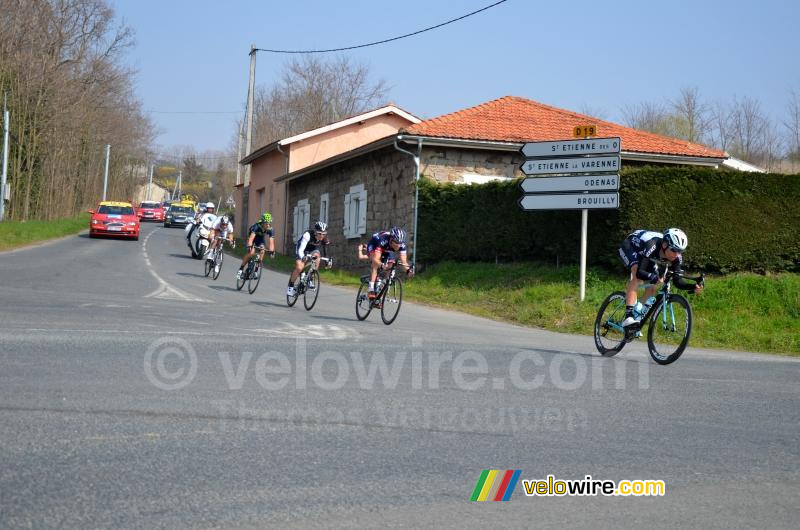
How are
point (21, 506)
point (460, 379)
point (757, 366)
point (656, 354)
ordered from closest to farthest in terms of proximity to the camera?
point (21, 506) → point (460, 379) → point (656, 354) → point (757, 366)

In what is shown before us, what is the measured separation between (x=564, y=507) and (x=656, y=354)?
617 cm

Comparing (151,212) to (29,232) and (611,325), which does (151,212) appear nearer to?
(29,232)

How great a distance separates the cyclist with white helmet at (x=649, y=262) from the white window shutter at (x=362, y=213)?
19891mm

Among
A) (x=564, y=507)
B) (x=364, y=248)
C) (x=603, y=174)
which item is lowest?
(x=564, y=507)

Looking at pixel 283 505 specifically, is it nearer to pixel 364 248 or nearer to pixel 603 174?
pixel 364 248

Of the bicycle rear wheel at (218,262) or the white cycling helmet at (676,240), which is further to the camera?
the bicycle rear wheel at (218,262)

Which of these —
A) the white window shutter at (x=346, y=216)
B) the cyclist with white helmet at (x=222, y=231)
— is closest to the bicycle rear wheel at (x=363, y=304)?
the cyclist with white helmet at (x=222, y=231)

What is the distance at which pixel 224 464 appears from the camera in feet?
17.1

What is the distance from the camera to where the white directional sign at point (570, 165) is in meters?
18.5

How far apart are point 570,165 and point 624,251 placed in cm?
807

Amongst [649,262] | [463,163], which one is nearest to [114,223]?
[463,163]

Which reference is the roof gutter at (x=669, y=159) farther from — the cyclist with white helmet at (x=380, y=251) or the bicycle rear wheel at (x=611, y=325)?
the bicycle rear wheel at (x=611, y=325)

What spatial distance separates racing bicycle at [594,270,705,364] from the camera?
34.1 feet

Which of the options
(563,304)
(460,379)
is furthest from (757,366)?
(563,304)
